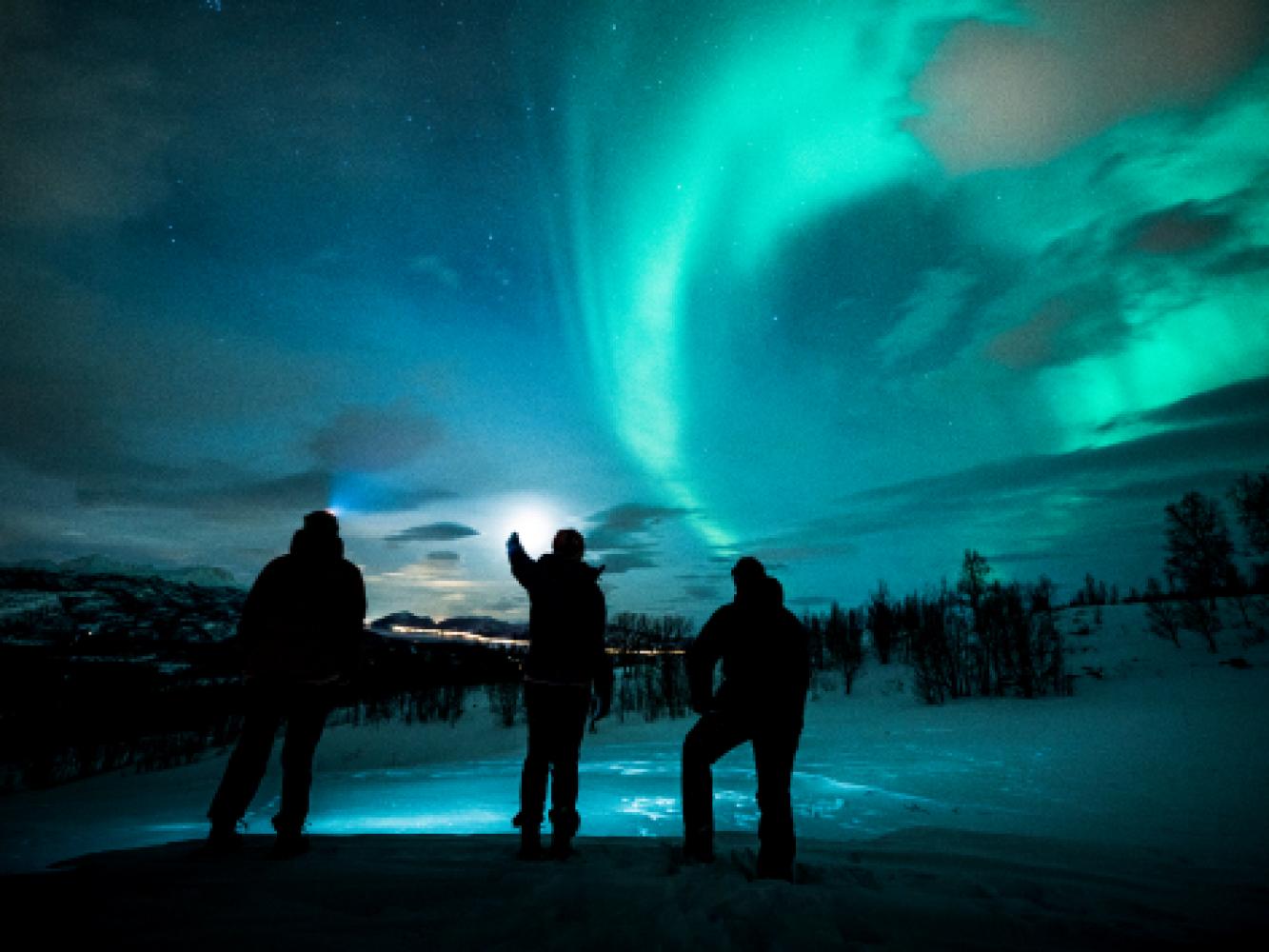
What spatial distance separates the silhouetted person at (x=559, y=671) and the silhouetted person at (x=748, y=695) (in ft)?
2.64

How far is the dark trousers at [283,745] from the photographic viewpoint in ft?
11.5

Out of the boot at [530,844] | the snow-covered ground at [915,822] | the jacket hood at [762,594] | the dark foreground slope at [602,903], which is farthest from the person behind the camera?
the jacket hood at [762,594]

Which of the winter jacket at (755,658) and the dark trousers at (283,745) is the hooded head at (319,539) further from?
the winter jacket at (755,658)

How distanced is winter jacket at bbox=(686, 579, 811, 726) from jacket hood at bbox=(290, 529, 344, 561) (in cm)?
292

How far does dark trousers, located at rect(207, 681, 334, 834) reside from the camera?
11.5ft

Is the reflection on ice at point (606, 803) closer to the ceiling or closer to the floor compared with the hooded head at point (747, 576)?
closer to the floor

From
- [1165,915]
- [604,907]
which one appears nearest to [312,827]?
[604,907]

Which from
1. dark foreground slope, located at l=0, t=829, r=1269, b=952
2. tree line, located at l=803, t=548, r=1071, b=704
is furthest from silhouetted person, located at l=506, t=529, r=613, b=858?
tree line, located at l=803, t=548, r=1071, b=704

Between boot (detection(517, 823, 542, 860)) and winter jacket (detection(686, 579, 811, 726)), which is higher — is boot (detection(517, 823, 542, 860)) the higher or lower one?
the lower one

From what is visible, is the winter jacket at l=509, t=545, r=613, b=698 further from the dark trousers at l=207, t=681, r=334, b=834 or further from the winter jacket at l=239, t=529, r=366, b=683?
the dark trousers at l=207, t=681, r=334, b=834

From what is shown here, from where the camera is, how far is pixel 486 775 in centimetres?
877

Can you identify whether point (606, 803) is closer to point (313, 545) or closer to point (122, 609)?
point (313, 545)

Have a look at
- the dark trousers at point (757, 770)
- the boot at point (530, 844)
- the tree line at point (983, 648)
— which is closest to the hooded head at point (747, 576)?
the dark trousers at point (757, 770)

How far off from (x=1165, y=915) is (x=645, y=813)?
4300 mm
